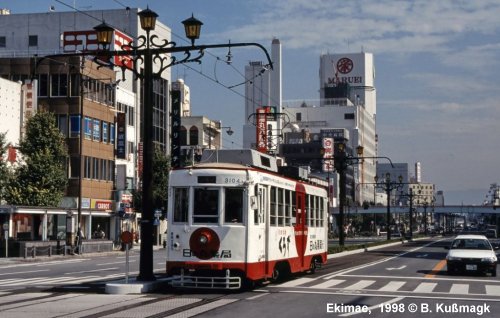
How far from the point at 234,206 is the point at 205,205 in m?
0.72

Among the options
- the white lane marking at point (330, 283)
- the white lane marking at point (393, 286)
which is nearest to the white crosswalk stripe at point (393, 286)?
the white lane marking at point (393, 286)

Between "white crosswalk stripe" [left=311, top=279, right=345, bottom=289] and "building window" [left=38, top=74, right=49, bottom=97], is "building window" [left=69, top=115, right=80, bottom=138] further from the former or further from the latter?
"white crosswalk stripe" [left=311, top=279, right=345, bottom=289]

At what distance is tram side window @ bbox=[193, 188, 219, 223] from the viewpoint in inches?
746

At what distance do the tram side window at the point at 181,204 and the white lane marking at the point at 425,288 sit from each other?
640 centimetres

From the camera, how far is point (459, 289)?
21.0 meters

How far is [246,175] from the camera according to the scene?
744 inches

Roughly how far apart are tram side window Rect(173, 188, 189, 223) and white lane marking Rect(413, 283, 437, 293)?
640cm

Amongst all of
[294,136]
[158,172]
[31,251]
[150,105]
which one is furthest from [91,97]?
[294,136]

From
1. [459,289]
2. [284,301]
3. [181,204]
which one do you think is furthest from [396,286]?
[181,204]

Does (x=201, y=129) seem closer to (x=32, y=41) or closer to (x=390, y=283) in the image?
(x=32, y=41)

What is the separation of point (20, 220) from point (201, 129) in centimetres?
5695

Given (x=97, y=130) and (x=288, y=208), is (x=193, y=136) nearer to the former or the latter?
(x=97, y=130)

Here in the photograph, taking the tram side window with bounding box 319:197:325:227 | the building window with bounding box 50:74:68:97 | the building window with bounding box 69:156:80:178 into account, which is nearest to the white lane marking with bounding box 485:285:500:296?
the tram side window with bounding box 319:197:325:227

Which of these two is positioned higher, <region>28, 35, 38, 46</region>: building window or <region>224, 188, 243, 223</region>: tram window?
<region>28, 35, 38, 46</region>: building window
